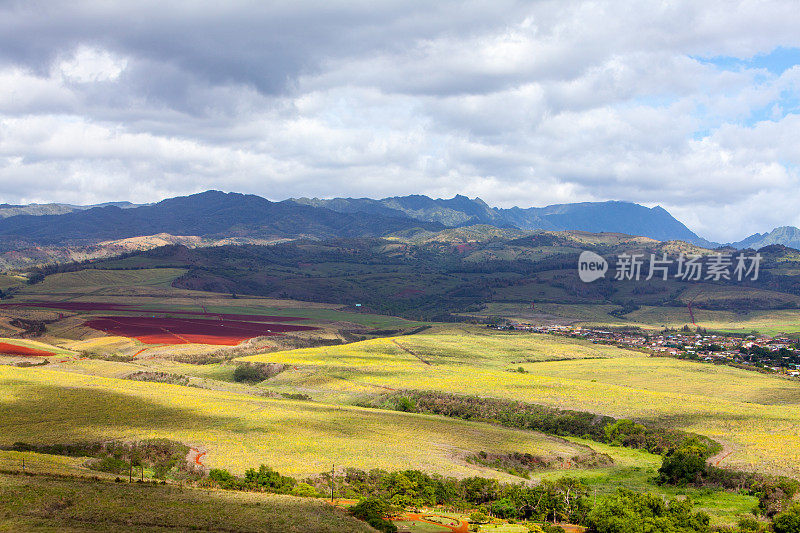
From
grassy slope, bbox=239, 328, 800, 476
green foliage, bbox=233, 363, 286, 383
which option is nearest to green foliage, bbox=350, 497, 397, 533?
grassy slope, bbox=239, 328, 800, 476

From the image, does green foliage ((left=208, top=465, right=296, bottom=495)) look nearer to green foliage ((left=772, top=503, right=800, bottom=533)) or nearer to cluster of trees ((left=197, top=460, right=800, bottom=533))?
cluster of trees ((left=197, top=460, right=800, bottom=533))

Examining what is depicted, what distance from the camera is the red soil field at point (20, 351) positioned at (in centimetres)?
14395

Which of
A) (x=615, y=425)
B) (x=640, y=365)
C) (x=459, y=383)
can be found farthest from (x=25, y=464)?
(x=640, y=365)

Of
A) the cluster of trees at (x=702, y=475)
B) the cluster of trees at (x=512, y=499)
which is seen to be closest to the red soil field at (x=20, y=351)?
the cluster of trees at (x=512, y=499)

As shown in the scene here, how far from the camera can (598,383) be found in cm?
13325

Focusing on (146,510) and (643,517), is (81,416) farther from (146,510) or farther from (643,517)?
(643,517)

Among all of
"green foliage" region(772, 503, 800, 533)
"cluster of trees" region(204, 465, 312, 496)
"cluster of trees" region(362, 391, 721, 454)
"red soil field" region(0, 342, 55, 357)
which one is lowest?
"red soil field" region(0, 342, 55, 357)

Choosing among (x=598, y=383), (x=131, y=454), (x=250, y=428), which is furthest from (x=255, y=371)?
(x=131, y=454)

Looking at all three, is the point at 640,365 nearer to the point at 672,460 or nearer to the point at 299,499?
the point at 672,460

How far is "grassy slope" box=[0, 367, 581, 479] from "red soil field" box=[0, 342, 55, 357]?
133 ft

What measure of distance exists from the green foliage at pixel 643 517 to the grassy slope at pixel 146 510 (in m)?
21.5

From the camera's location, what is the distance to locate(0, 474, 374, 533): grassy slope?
45312 millimetres

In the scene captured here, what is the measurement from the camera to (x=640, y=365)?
518 ft

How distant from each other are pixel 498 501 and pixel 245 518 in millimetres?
26012
